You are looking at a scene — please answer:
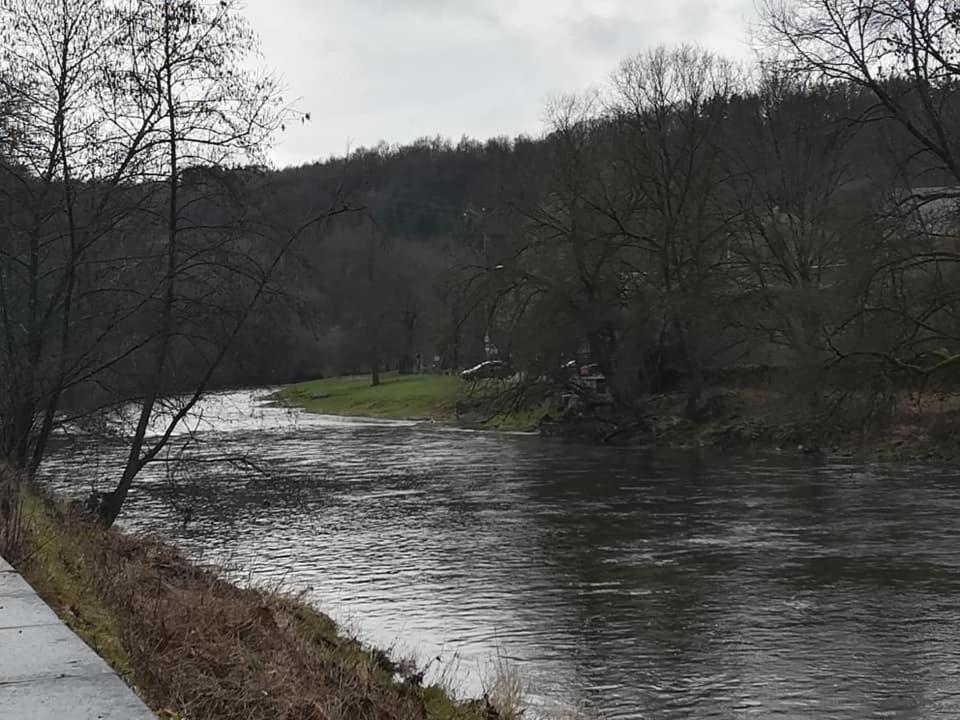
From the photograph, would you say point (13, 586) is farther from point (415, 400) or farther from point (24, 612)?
point (415, 400)

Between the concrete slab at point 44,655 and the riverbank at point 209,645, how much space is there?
0.44 meters

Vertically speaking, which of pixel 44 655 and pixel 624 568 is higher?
pixel 44 655

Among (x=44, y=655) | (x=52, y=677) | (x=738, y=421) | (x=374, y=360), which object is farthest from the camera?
(x=374, y=360)

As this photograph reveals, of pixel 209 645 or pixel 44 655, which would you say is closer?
pixel 44 655

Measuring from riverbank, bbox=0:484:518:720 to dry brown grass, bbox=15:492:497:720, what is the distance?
0.05 feet

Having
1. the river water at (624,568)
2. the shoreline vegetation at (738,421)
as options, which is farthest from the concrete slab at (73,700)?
the shoreline vegetation at (738,421)

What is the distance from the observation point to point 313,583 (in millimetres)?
15656

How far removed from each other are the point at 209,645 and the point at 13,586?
2.17m

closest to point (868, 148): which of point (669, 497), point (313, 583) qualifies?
point (669, 497)

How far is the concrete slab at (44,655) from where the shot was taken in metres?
4.16

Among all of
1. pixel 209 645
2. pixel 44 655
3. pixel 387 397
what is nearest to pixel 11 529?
pixel 209 645

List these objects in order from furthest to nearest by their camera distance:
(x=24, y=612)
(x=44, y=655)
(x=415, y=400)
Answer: (x=415, y=400), (x=24, y=612), (x=44, y=655)

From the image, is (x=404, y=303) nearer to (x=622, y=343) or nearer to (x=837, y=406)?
(x=622, y=343)

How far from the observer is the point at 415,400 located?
5838 centimetres
